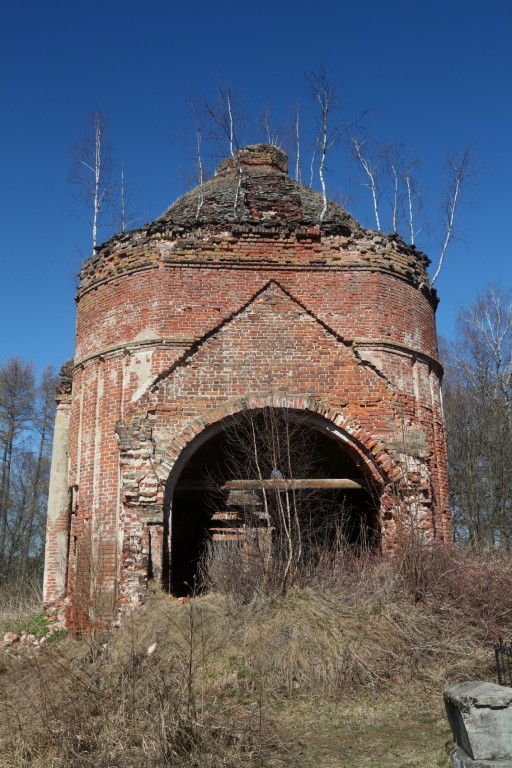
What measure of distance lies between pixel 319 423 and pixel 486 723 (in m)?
6.67

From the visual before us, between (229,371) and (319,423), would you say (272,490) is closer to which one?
(319,423)

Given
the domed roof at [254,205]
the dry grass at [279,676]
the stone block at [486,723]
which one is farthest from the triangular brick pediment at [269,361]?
the stone block at [486,723]

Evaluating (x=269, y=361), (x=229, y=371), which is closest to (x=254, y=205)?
(x=269, y=361)

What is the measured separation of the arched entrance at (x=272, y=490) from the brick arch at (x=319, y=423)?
0.08 m

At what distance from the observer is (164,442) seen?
1080 centimetres

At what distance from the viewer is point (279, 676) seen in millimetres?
7441

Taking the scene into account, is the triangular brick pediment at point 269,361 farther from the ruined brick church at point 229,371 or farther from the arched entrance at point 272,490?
the arched entrance at point 272,490

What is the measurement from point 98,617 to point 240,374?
4.54 meters

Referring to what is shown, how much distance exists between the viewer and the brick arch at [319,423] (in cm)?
1085

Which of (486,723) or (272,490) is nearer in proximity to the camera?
(486,723)

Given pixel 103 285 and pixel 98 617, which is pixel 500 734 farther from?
pixel 103 285

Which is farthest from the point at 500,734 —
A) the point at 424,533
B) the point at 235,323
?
the point at 235,323

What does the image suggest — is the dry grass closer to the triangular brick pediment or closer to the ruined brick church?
the ruined brick church

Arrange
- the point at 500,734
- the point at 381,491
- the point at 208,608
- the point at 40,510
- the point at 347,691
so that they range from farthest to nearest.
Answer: the point at 40,510
the point at 381,491
the point at 208,608
the point at 347,691
the point at 500,734
